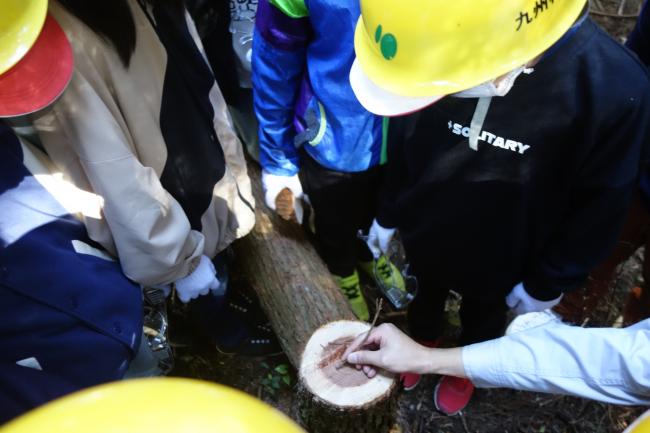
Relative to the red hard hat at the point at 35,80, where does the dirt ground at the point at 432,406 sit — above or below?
below

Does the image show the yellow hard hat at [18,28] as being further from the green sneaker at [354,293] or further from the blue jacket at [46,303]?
the green sneaker at [354,293]

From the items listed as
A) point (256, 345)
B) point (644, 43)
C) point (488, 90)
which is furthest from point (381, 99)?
point (256, 345)

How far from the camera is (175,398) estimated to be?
918mm

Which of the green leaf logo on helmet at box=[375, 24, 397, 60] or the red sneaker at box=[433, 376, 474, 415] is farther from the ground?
the green leaf logo on helmet at box=[375, 24, 397, 60]

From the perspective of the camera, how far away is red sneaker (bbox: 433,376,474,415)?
8.75 ft

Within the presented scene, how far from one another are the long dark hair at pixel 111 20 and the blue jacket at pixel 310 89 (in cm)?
61

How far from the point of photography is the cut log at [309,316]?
1706mm

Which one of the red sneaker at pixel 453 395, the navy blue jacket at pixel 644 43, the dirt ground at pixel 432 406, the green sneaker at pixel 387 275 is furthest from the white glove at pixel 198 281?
the navy blue jacket at pixel 644 43

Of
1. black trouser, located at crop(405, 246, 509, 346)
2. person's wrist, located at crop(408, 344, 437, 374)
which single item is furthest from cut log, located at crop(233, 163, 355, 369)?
person's wrist, located at crop(408, 344, 437, 374)

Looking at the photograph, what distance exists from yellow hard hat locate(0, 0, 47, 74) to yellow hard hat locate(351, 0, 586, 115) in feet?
2.80

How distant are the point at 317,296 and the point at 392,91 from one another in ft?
3.57

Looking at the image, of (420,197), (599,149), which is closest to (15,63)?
(420,197)

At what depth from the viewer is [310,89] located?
7.20 ft

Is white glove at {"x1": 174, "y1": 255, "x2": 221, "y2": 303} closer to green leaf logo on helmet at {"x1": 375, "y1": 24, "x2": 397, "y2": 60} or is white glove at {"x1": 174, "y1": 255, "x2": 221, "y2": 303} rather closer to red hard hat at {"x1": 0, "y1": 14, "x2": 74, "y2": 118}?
red hard hat at {"x1": 0, "y1": 14, "x2": 74, "y2": 118}
